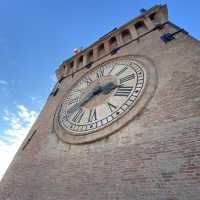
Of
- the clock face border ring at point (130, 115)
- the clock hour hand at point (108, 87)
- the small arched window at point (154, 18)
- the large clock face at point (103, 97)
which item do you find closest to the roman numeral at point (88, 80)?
the large clock face at point (103, 97)

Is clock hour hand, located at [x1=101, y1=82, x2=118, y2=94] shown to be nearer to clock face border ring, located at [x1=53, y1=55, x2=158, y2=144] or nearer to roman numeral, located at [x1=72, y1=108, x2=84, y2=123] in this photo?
roman numeral, located at [x1=72, y1=108, x2=84, y2=123]

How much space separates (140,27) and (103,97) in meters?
3.99

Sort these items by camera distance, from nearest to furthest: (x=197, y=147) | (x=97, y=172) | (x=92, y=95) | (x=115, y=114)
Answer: (x=197, y=147)
(x=97, y=172)
(x=115, y=114)
(x=92, y=95)

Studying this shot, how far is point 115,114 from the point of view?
4227mm

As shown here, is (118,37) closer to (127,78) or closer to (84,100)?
(127,78)

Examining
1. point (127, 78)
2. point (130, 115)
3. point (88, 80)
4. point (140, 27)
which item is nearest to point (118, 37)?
point (140, 27)

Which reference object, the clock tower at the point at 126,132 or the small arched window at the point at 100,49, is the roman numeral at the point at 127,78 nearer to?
the clock tower at the point at 126,132

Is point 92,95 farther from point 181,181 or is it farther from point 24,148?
point 181,181

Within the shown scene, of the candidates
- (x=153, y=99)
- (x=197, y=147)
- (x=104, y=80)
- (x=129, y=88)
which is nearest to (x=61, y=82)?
(x=104, y=80)

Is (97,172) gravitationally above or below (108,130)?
below

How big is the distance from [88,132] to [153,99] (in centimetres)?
182

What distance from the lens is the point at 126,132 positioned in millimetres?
3662

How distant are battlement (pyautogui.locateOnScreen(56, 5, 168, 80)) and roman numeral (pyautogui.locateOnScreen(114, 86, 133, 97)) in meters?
2.41

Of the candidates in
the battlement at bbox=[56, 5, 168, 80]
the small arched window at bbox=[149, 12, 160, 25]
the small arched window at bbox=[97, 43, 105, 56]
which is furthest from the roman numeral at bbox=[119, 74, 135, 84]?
the small arched window at bbox=[149, 12, 160, 25]
